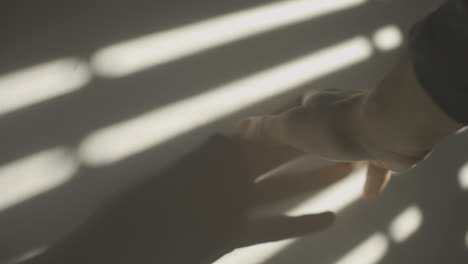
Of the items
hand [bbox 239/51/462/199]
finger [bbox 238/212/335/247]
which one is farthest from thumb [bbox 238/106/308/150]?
finger [bbox 238/212/335/247]

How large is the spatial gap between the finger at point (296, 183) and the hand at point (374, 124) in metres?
A: 0.12

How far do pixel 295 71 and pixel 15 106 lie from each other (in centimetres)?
53

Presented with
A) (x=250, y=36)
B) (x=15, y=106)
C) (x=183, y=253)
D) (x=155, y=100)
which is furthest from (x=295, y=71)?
(x=15, y=106)

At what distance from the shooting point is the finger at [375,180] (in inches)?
32.4

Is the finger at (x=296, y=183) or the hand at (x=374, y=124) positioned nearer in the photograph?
the hand at (x=374, y=124)

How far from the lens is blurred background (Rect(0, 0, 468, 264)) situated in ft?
2.51

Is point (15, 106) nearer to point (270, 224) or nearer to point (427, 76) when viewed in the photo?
point (270, 224)

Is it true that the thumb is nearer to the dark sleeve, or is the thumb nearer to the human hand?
the human hand

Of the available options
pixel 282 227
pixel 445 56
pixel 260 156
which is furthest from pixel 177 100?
pixel 445 56

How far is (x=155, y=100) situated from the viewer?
2.77 feet

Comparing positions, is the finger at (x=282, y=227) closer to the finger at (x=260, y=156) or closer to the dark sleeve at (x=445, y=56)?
the finger at (x=260, y=156)

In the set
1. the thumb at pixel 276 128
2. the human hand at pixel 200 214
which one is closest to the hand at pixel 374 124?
the thumb at pixel 276 128

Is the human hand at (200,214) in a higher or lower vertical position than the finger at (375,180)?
higher

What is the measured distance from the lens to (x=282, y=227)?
2.81ft
